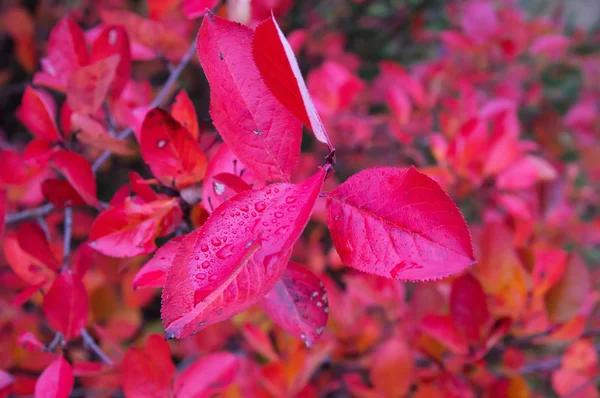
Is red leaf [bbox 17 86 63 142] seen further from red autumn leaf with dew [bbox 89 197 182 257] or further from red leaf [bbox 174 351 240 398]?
red leaf [bbox 174 351 240 398]

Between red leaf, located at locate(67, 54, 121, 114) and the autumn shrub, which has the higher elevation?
red leaf, located at locate(67, 54, 121, 114)

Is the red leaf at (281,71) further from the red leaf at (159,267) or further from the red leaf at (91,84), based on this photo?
the red leaf at (91,84)

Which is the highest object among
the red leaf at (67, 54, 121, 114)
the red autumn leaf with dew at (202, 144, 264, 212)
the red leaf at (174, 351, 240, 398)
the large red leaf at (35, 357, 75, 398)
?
the red leaf at (67, 54, 121, 114)

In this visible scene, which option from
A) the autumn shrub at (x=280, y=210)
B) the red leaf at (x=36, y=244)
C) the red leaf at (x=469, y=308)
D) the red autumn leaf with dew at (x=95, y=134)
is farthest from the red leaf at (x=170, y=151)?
the red leaf at (x=469, y=308)

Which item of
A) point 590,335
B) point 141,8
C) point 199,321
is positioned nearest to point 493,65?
point 590,335

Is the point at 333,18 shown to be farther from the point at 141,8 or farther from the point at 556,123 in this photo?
the point at 556,123

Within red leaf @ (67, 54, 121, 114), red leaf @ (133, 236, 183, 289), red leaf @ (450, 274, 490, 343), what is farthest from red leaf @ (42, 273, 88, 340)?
red leaf @ (450, 274, 490, 343)

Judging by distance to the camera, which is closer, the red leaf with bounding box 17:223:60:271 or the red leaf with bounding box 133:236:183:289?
the red leaf with bounding box 133:236:183:289
